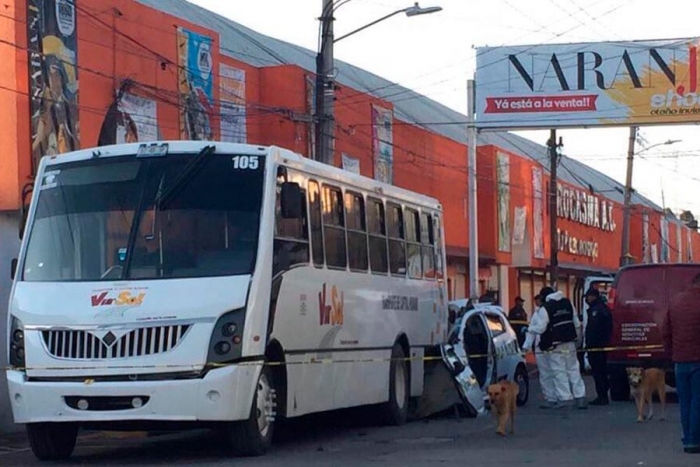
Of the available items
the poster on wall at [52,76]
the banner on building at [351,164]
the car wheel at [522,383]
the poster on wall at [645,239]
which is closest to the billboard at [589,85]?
the banner on building at [351,164]

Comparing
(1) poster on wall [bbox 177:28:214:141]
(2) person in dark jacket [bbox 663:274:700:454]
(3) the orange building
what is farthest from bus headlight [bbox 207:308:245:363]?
(1) poster on wall [bbox 177:28:214:141]

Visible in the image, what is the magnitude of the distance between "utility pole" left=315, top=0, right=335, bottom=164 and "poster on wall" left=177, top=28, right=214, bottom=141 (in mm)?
2265

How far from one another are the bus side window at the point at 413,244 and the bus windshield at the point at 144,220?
214 inches

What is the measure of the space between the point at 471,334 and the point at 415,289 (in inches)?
85.9

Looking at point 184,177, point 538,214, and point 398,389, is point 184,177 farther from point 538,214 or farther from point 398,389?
point 538,214

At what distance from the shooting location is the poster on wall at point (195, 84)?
2309 cm

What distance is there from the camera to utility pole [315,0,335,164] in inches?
874

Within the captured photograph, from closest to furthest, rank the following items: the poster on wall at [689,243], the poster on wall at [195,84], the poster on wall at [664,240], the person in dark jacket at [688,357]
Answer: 1. the person in dark jacket at [688,357]
2. the poster on wall at [195,84]
3. the poster on wall at [664,240]
4. the poster on wall at [689,243]

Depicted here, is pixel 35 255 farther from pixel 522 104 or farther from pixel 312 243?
pixel 522 104

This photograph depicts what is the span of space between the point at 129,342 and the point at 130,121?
9.13m

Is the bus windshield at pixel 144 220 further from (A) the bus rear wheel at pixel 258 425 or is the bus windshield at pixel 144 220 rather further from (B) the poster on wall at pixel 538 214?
(B) the poster on wall at pixel 538 214

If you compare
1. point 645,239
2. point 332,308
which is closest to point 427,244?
point 332,308

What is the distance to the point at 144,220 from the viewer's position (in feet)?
44.0

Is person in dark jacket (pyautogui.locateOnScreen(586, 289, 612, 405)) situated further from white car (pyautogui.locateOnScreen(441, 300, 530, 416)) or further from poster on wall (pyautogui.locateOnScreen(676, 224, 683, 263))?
poster on wall (pyautogui.locateOnScreen(676, 224, 683, 263))
